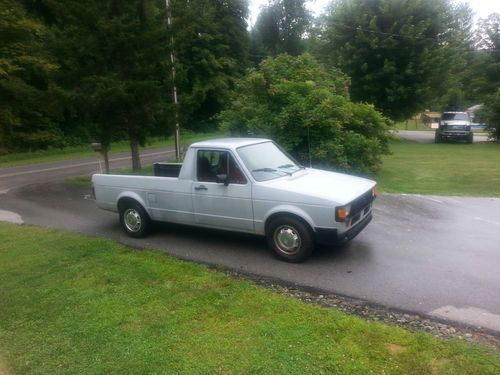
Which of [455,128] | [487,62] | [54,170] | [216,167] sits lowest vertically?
[54,170]

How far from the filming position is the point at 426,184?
1167 centimetres

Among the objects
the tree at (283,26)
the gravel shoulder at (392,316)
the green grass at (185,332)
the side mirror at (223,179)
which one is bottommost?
the gravel shoulder at (392,316)

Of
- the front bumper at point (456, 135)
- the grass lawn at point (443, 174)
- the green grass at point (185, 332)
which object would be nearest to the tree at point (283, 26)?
the front bumper at point (456, 135)

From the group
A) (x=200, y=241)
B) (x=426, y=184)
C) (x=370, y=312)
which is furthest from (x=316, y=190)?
(x=426, y=184)

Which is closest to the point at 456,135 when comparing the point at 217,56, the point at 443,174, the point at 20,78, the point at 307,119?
the point at 443,174

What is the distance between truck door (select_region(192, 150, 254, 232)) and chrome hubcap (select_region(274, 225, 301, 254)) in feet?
1.45

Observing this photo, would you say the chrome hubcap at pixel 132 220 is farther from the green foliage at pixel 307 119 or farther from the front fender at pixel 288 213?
the green foliage at pixel 307 119

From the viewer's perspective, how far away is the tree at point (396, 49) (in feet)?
A: 80.7

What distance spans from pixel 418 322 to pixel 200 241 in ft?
12.4

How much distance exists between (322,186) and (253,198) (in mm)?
987

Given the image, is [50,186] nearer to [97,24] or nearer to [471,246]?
[97,24]

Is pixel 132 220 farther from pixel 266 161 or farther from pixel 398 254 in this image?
pixel 398 254

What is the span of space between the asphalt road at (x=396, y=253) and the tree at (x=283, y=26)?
1885 inches

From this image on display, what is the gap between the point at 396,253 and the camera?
5.94 meters
